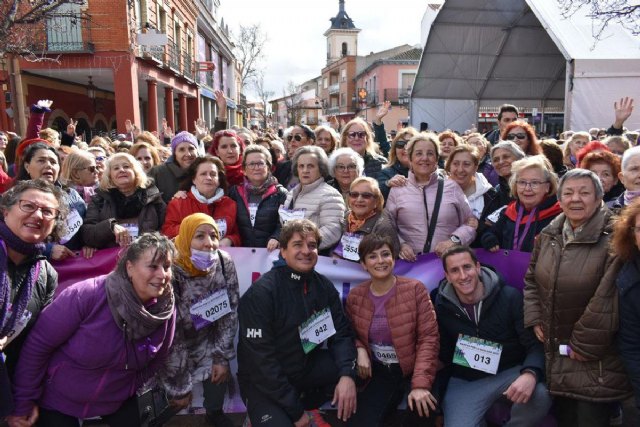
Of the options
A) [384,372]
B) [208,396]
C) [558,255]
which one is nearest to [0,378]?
[208,396]

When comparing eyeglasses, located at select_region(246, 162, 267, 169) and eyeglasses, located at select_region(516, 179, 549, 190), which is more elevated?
eyeglasses, located at select_region(246, 162, 267, 169)

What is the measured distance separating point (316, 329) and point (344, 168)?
1726 mm

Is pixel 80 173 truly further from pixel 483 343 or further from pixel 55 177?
pixel 483 343

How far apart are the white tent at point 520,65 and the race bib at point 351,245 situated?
35.4 ft

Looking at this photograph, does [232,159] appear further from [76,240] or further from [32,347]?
[32,347]

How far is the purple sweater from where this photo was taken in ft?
9.52

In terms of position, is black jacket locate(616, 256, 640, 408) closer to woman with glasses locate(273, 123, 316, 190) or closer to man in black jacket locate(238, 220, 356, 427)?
man in black jacket locate(238, 220, 356, 427)

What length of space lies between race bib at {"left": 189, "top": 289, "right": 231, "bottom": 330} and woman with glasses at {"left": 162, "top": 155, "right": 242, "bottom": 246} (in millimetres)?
730

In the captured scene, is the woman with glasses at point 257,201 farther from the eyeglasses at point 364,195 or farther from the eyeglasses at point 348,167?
the eyeglasses at point 364,195

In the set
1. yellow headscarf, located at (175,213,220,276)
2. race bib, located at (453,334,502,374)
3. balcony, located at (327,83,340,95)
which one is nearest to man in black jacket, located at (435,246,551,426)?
race bib, located at (453,334,502,374)

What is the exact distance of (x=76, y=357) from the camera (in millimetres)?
2953

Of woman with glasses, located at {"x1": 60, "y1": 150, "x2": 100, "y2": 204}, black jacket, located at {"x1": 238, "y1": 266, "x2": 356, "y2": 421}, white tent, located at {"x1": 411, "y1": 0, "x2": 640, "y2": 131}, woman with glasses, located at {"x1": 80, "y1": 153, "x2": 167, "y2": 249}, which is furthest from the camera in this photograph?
white tent, located at {"x1": 411, "y1": 0, "x2": 640, "y2": 131}

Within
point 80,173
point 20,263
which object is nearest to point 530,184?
point 20,263

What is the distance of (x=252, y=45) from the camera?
3225cm
